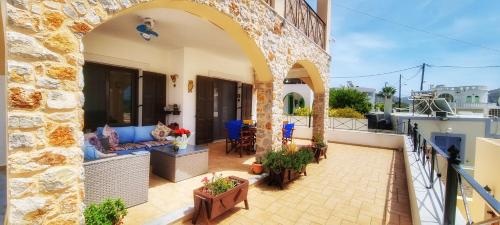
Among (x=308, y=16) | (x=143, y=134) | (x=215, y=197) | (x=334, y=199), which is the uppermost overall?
(x=308, y=16)

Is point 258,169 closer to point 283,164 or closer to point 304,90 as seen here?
Answer: point 283,164

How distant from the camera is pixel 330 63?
7.38m

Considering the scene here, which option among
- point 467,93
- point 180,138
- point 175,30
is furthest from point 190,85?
point 467,93

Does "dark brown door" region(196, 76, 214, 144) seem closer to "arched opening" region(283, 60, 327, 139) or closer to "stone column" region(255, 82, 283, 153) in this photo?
"arched opening" region(283, 60, 327, 139)

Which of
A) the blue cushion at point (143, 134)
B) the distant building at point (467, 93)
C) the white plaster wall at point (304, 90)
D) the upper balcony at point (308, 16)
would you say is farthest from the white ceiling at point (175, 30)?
the distant building at point (467, 93)

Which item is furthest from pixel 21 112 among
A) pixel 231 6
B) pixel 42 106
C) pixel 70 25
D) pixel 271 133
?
pixel 271 133

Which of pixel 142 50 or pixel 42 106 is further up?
pixel 142 50

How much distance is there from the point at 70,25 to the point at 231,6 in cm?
207

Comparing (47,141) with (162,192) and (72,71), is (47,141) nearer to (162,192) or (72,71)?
(72,71)

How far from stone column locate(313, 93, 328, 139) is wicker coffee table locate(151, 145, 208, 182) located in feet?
12.9

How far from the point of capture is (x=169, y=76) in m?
6.55

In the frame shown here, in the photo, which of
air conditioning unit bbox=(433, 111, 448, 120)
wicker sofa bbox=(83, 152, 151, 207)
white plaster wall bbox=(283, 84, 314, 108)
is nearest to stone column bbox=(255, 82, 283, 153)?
wicker sofa bbox=(83, 152, 151, 207)

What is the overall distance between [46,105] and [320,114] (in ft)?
21.1

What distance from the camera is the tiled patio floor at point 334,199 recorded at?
9.70 feet
